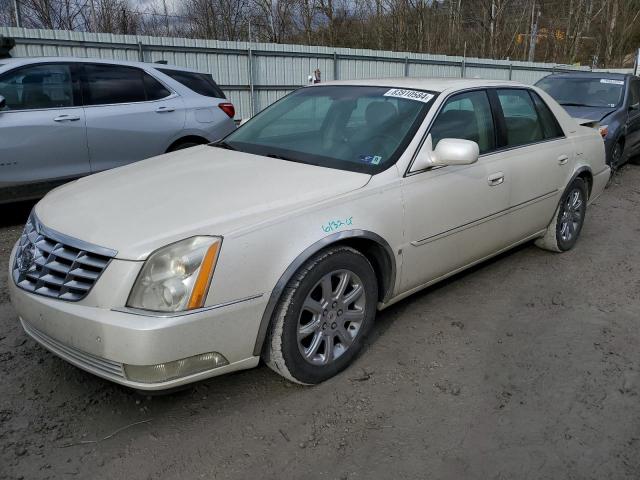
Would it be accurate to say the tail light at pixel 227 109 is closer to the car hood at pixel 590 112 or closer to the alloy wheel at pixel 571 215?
the alloy wheel at pixel 571 215

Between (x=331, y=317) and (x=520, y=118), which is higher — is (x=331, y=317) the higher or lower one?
the lower one

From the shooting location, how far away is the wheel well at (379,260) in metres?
3.05

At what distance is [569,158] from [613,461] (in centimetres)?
298

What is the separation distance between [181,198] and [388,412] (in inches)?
58.4

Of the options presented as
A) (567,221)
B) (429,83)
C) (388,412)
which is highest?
(429,83)

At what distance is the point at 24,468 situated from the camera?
7.54 ft

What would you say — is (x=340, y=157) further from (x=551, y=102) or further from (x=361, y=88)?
(x=551, y=102)

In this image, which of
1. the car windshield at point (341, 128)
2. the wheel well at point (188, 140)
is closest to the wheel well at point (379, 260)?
the car windshield at point (341, 128)

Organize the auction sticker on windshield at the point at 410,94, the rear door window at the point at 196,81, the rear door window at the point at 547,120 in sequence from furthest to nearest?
the rear door window at the point at 196,81 < the rear door window at the point at 547,120 < the auction sticker on windshield at the point at 410,94

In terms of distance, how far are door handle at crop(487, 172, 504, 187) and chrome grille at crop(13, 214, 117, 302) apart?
8.35ft

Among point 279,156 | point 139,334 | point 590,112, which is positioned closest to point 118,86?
point 279,156

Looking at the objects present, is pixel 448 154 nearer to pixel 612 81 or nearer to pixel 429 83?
pixel 429 83

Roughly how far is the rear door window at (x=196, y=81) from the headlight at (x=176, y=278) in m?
5.09

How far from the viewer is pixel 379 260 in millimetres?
3162
